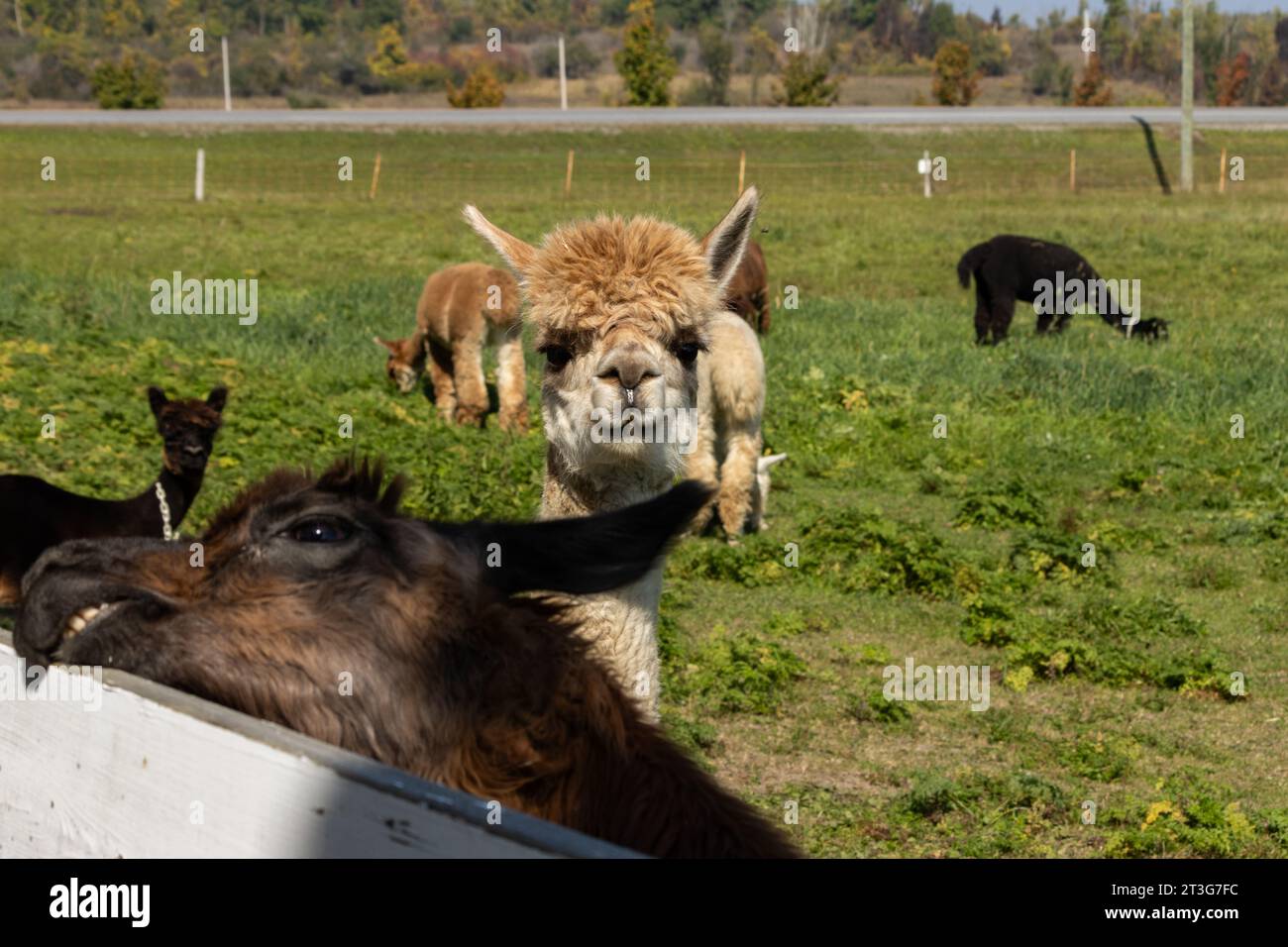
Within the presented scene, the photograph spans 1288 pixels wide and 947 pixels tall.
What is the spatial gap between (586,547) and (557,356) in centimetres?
287

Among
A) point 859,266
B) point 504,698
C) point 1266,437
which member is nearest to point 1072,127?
point 859,266

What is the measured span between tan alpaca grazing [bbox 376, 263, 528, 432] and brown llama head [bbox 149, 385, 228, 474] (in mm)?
5154

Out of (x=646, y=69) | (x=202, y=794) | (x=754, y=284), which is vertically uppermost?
(x=646, y=69)

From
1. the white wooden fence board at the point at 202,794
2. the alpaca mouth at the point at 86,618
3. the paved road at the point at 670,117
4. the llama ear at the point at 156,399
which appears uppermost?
the paved road at the point at 670,117

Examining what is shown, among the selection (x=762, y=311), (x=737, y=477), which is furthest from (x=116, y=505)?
(x=762, y=311)

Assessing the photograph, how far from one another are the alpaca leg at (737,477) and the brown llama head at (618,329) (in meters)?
5.06

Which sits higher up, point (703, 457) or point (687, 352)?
point (687, 352)

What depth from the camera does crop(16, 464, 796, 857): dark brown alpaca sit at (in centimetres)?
237

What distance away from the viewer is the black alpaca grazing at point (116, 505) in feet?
25.7

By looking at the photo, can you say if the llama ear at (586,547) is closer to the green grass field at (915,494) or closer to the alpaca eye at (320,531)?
the alpaca eye at (320,531)

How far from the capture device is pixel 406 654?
8.00 ft

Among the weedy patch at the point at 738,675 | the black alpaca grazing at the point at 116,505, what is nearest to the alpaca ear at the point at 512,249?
the black alpaca grazing at the point at 116,505

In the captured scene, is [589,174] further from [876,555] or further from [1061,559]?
[1061,559]

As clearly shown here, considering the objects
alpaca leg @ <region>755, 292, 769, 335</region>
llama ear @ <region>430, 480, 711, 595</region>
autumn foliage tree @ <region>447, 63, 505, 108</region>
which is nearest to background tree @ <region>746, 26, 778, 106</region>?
autumn foliage tree @ <region>447, 63, 505, 108</region>
